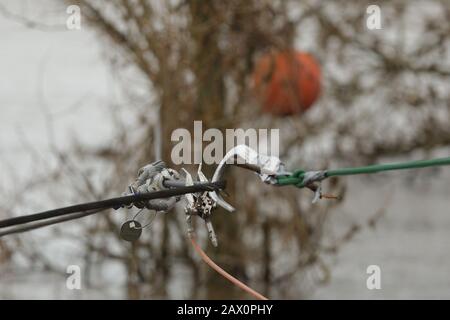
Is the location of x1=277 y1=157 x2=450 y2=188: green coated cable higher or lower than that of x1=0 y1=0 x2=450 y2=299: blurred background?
lower

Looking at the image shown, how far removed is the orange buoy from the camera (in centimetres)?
857

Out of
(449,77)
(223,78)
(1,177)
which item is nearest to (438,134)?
(449,77)

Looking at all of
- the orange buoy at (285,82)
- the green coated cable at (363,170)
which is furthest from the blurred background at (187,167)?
the green coated cable at (363,170)

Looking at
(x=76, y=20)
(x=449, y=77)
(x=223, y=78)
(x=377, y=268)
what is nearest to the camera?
(x=76, y=20)

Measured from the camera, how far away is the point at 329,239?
30.7ft

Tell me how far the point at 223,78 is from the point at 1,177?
156 centimetres

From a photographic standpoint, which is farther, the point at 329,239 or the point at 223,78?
the point at 329,239

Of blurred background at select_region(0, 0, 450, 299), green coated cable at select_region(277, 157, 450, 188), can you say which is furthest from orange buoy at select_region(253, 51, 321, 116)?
green coated cable at select_region(277, 157, 450, 188)

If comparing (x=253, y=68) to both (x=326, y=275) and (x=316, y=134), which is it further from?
(x=326, y=275)

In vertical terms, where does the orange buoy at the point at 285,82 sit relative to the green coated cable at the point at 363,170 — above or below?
above

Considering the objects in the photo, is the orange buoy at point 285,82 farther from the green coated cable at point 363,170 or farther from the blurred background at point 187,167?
the green coated cable at point 363,170

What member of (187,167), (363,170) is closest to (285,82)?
(187,167)

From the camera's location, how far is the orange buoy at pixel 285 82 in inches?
337

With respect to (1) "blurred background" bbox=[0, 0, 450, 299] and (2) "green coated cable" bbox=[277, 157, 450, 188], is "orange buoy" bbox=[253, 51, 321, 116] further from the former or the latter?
(2) "green coated cable" bbox=[277, 157, 450, 188]
